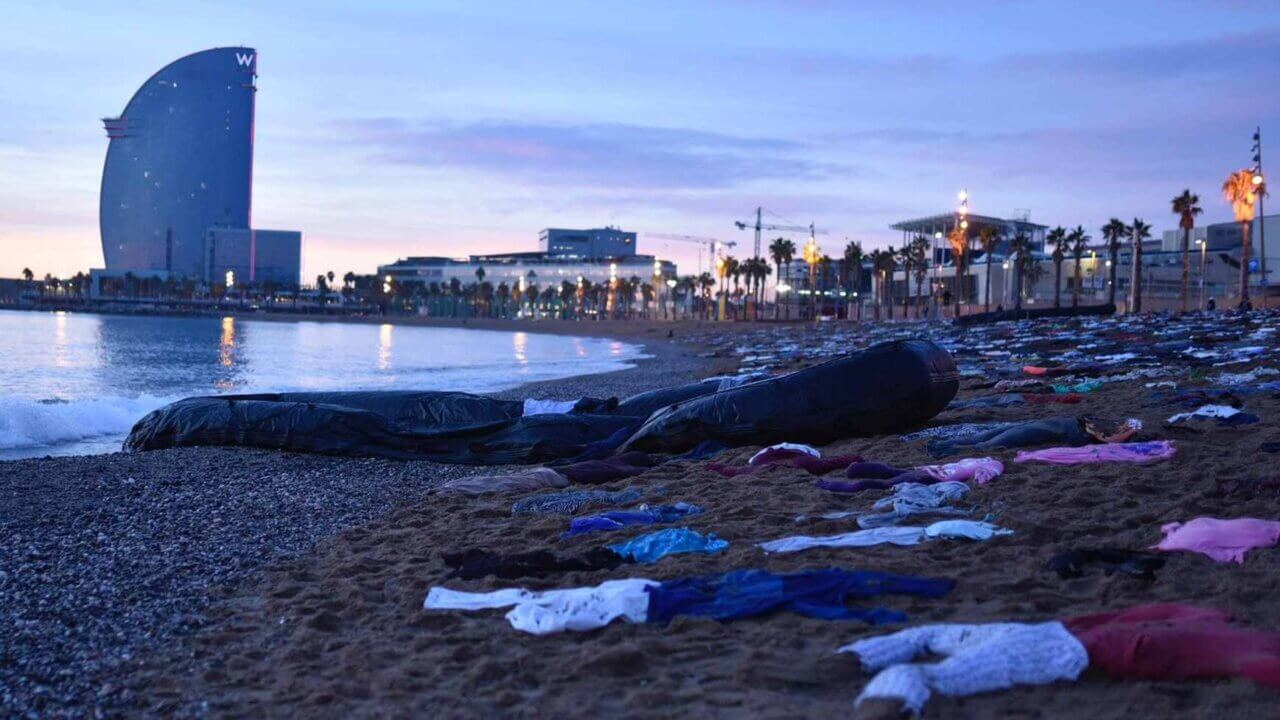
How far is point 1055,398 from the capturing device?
1341 cm

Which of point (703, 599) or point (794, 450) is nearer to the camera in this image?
point (703, 599)

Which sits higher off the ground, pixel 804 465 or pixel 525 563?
pixel 804 465

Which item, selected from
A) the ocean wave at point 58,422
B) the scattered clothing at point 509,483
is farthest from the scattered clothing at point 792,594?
the ocean wave at point 58,422

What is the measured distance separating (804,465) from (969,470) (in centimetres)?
150

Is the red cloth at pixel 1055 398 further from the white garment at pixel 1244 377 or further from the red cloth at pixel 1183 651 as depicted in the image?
the red cloth at pixel 1183 651

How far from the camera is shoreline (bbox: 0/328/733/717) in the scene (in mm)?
4570

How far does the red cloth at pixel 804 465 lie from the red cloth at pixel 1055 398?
5.01m

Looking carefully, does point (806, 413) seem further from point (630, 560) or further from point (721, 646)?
point (721, 646)

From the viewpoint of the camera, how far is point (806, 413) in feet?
34.8

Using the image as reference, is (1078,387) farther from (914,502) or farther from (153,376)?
(153,376)

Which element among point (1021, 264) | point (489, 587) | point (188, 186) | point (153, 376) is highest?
point (188, 186)

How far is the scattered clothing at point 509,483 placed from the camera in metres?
8.75

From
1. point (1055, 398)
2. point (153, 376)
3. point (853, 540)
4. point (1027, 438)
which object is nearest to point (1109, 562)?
point (853, 540)

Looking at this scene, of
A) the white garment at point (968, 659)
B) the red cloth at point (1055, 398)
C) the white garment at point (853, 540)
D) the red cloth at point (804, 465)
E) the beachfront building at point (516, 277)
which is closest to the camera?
the white garment at point (968, 659)
